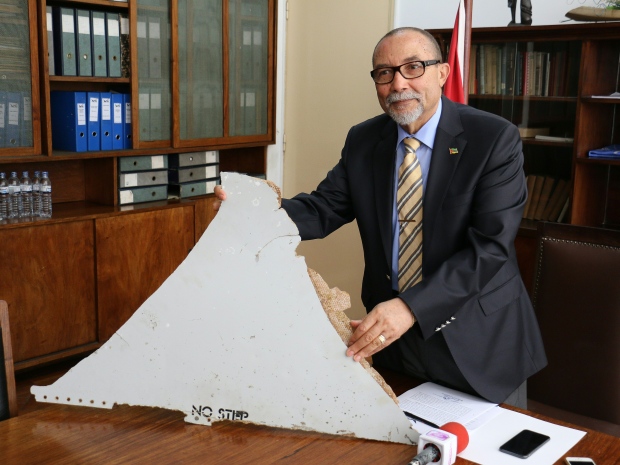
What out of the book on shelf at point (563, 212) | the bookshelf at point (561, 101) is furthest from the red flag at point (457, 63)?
the book on shelf at point (563, 212)

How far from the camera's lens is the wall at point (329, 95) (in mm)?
4270

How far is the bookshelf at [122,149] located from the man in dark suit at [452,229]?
1926mm

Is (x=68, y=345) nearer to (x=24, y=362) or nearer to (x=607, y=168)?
(x=24, y=362)

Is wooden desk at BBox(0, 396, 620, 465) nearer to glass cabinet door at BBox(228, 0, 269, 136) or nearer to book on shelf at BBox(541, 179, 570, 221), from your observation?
book on shelf at BBox(541, 179, 570, 221)

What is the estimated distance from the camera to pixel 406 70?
1827 millimetres

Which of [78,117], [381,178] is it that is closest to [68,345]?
[78,117]

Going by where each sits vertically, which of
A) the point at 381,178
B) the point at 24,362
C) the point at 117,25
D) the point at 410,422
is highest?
the point at 117,25

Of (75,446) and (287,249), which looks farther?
(287,249)

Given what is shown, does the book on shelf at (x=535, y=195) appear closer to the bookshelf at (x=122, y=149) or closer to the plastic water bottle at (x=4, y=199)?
the bookshelf at (x=122, y=149)

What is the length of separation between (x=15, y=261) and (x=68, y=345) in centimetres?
52

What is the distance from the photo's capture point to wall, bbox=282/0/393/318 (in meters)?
4.27

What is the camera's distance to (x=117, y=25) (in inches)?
143

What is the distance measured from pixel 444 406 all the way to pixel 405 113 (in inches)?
28.4

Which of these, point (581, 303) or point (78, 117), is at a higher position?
point (78, 117)
